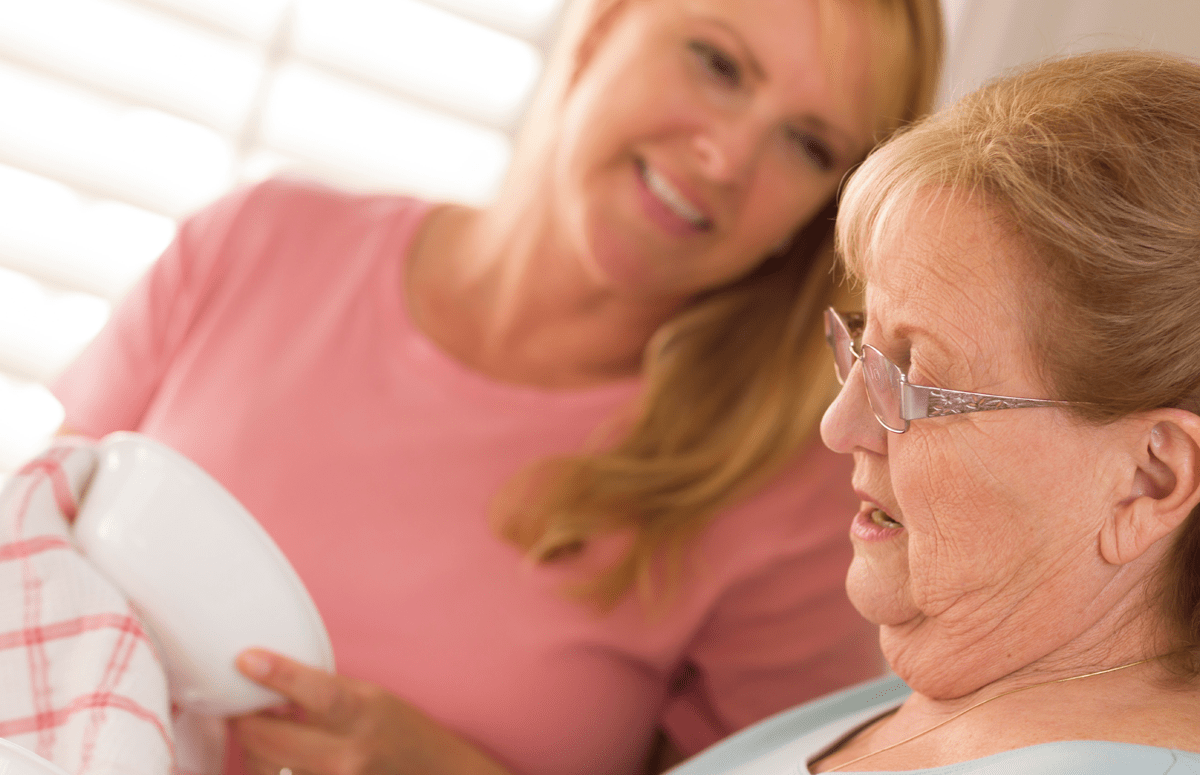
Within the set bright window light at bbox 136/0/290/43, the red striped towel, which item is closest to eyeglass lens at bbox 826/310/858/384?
the red striped towel

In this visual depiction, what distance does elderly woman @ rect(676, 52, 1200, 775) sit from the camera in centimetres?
60

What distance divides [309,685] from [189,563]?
0.18 meters

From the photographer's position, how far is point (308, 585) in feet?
4.03

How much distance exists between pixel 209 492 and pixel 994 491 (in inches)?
24.6

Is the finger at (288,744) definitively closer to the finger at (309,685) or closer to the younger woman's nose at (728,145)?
the finger at (309,685)

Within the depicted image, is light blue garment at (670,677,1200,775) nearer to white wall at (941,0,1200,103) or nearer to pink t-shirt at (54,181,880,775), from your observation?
pink t-shirt at (54,181,880,775)

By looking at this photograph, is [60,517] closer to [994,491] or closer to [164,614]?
[164,614]

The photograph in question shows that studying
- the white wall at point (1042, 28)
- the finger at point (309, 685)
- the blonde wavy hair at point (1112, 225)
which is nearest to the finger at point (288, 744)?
the finger at point (309, 685)

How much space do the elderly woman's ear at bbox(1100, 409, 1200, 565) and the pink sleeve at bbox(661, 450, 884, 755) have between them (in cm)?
62

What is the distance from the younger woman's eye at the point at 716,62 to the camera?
3.84ft

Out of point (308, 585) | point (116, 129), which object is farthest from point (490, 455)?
point (116, 129)

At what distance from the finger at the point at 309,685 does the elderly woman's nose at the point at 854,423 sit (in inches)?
20.3

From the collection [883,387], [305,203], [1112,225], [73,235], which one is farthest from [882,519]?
[73,235]

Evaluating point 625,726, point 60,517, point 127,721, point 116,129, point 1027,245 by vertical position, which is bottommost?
point 625,726
